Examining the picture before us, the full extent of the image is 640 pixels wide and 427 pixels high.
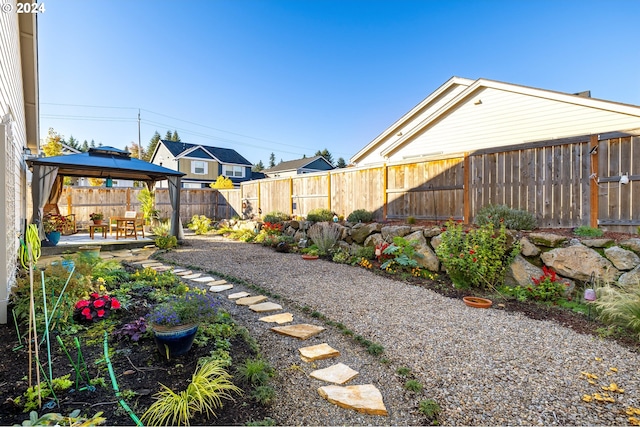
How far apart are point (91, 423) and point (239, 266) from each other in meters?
4.91

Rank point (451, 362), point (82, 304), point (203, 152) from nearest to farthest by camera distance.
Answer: point (451, 362) < point (82, 304) < point (203, 152)

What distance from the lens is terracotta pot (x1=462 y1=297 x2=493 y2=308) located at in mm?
3961

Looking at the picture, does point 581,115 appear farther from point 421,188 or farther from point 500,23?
point 421,188

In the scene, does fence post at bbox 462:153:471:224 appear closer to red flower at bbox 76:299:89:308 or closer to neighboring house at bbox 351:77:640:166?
neighboring house at bbox 351:77:640:166

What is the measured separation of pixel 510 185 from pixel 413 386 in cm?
484

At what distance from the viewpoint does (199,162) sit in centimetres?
2688

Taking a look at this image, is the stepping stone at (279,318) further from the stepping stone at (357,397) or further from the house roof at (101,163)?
the house roof at (101,163)

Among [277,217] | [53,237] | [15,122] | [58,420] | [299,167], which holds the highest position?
[299,167]

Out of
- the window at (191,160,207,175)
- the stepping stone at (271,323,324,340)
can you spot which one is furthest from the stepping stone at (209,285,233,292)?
the window at (191,160,207,175)

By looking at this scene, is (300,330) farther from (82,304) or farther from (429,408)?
(82,304)

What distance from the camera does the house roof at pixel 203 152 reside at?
26500 millimetres

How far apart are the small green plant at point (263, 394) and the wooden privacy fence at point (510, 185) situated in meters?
5.38

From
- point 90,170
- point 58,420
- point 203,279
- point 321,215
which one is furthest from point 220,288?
point 90,170

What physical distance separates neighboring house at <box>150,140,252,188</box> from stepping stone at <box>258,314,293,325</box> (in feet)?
79.4
